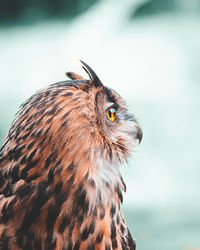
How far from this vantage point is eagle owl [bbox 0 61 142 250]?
Result: 105 cm

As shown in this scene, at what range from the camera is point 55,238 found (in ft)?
3.44

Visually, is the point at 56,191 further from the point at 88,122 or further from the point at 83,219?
the point at 88,122

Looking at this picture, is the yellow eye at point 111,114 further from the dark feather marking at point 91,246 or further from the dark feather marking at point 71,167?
the dark feather marking at point 91,246

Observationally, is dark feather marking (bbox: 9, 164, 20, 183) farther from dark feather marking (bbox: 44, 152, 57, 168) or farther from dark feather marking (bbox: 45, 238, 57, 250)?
dark feather marking (bbox: 45, 238, 57, 250)

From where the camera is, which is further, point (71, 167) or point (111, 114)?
point (111, 114)

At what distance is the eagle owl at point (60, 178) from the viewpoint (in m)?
1.05

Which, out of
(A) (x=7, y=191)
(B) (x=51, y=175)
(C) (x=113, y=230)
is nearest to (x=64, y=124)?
(B) (x=51, y=175)

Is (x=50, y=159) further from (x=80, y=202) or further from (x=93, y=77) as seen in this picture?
(x=93, y=77)

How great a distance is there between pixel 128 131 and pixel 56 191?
61 cm

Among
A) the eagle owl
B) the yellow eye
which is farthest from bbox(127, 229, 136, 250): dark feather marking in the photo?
the yellow eye

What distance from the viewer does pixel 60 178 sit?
1.09 meters

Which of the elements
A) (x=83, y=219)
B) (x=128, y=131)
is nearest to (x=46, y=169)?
(x=83, y=219)

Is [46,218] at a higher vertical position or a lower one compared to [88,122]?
lower

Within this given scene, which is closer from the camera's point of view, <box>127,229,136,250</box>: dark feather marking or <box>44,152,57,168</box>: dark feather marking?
<box>44,152,57,168</box>: dark feather marking
